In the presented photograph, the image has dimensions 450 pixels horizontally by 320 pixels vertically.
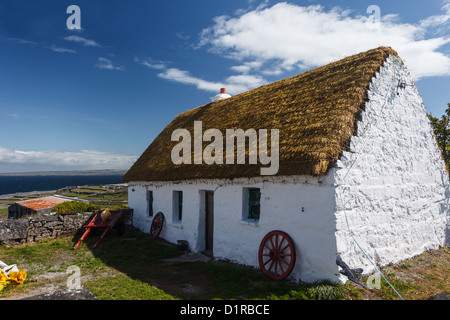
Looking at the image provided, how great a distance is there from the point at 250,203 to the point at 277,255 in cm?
183

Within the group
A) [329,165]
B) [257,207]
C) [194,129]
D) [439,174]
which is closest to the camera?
[329,165]

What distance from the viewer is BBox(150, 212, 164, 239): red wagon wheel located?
11883 millimetres

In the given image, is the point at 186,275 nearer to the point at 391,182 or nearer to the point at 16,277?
the point at 16,277

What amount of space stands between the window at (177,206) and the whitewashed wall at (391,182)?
668 centimetres

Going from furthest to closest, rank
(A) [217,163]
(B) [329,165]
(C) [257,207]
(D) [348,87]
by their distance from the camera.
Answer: (A) [217,163]
(C) [257,207]
(D) [348,87]
(B) [329,165]

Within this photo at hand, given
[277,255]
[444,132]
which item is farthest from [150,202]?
[444,132]

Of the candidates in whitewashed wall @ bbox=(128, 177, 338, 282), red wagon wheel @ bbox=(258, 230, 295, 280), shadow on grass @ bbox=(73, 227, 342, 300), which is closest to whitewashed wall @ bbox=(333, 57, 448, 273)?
whitewashed wall @ bbox=(128, 177, 338, 282)

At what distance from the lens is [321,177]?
644 centimetres

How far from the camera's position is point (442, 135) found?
509 inches

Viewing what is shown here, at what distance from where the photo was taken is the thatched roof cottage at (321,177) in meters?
6.48

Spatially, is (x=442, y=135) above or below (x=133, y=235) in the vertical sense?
above
